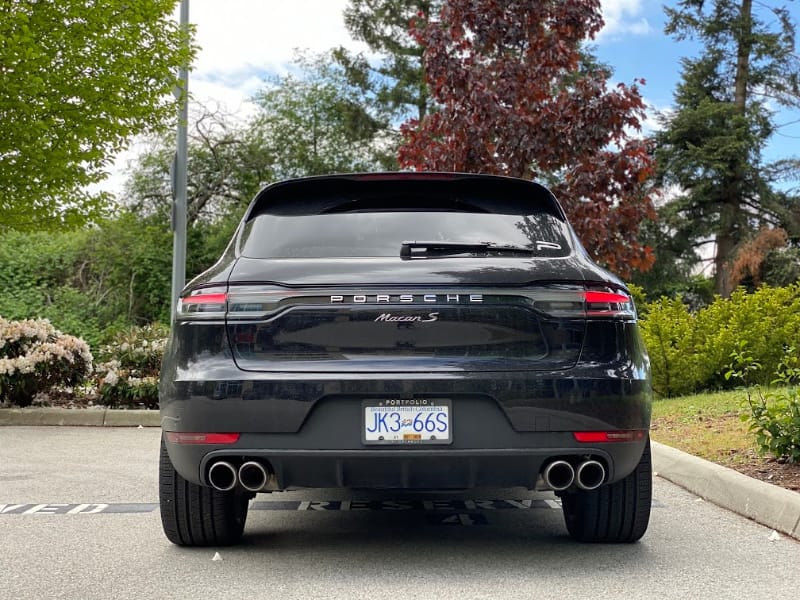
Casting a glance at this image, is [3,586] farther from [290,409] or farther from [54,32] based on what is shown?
[54,32]

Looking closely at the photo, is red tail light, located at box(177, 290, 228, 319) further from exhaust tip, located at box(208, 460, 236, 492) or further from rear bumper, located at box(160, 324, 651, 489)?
exhaust tip, located at box(208, 460, 236, 492)

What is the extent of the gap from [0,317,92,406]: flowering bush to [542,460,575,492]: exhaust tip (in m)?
7.99

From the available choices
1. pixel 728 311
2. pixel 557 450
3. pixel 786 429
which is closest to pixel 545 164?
pixel 728 311

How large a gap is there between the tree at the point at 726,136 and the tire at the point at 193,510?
104 ft

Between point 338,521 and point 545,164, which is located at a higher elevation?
point 545,164

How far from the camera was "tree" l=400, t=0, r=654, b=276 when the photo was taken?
502 inches

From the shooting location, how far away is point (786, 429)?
6062 millimetres

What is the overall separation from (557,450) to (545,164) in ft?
31.8

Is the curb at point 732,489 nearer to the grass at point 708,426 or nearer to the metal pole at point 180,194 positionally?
the grass at point 708,426

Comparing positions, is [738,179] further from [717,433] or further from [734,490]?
[734,490]

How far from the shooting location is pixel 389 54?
3591 cm

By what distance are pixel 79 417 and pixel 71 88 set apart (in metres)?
4.85

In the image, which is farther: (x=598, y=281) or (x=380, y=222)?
(x=380, y=222)

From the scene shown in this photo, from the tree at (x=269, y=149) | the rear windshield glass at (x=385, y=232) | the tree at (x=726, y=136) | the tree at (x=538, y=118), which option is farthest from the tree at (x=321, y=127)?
the rear windshield glass at (x=385, y=232)
